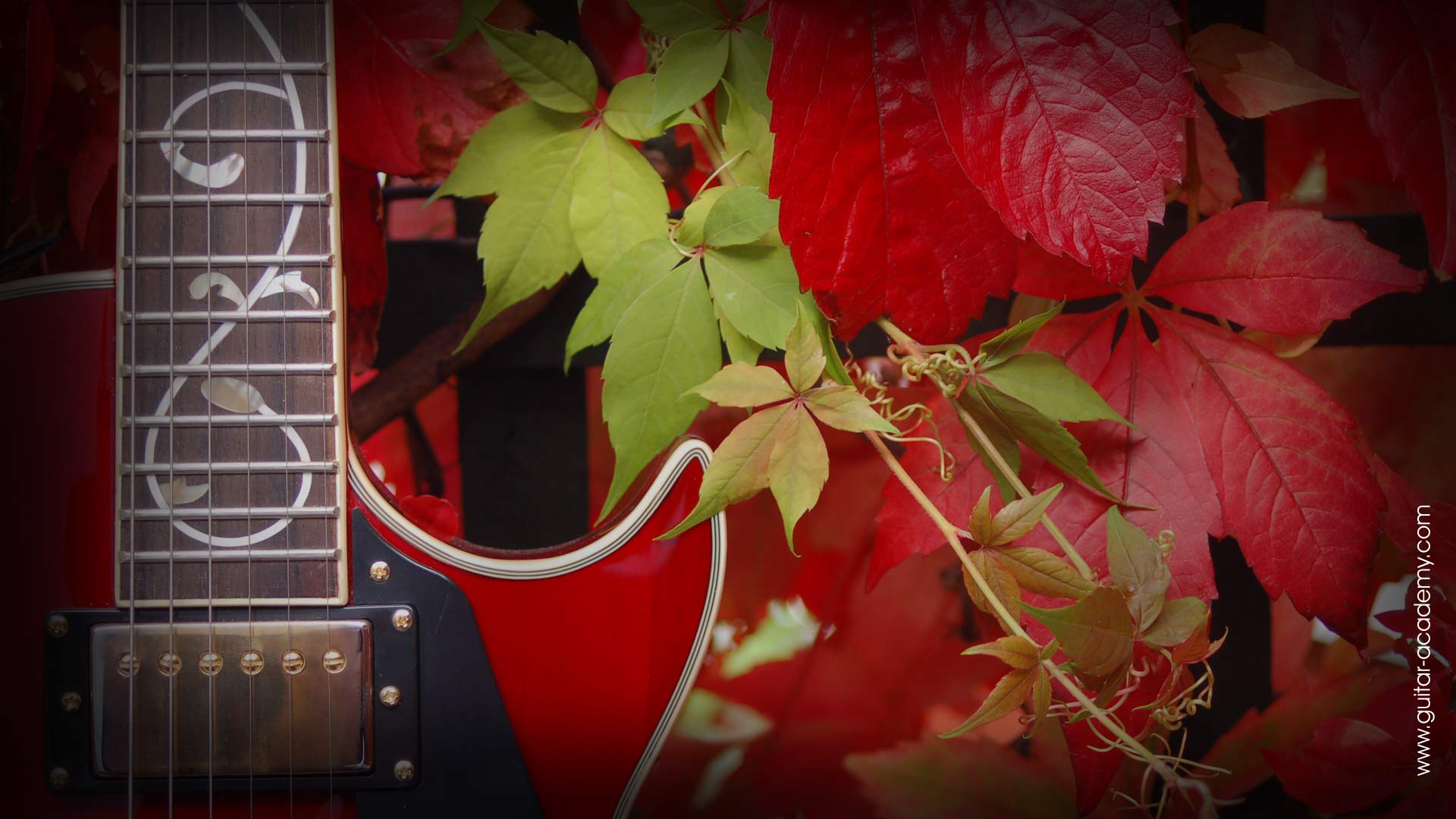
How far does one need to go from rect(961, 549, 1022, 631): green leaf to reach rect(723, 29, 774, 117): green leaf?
20 centimetres

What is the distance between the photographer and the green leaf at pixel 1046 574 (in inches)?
13.1

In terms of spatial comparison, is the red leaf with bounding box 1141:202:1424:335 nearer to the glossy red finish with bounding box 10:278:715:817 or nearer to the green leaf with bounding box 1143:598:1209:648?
the green leaf with bounding box 1143:598:1209:648

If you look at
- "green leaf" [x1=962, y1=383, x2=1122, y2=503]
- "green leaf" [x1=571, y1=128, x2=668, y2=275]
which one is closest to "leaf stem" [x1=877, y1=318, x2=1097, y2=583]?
"green leaf" [x1=962, y1=383, x2=1122, y2=503]

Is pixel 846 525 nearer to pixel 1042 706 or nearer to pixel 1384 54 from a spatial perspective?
pixel 1042 706

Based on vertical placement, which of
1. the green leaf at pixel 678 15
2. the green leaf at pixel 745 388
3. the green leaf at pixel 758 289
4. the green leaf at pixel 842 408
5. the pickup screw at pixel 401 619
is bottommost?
the pickup screw at pixel 401 619

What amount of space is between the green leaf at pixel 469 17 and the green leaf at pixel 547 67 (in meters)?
0.01

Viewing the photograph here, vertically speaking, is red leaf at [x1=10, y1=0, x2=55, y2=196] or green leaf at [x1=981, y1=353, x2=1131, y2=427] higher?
A: red leaf at [x1=10, y1=0, x2=55, y2=196]

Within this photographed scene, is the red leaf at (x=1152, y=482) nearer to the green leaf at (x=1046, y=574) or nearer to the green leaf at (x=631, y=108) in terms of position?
the green leaf at (x=1046, y=574)

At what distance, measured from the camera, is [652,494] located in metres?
0.37

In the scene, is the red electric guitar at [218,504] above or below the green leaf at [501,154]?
below

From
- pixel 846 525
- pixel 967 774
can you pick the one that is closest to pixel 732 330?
pixel 846 525

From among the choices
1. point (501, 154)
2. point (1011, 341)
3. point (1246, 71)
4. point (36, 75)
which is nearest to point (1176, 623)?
point (1011, 341)

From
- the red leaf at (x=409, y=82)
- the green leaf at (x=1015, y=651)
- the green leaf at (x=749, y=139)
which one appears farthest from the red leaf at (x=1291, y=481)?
the red leaf at (x=409, y=82)

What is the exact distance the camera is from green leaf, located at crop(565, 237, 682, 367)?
1.17 ft
